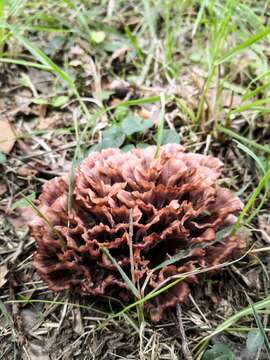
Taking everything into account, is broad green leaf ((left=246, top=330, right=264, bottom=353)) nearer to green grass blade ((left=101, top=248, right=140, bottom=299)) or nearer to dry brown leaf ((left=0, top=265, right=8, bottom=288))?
green grass blade ((left=101, top=248, right=140, bottom=299))

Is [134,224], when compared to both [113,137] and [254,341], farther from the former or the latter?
[113,137]

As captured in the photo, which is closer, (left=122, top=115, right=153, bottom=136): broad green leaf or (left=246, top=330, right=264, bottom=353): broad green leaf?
(left=246, top=330, right=264, bottom=353): broad green leaf

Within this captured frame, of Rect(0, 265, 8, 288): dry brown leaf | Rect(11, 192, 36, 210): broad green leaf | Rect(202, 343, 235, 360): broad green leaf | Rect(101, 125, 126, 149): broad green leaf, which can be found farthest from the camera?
Rect(101, 125, 126, 149): broad green leaf

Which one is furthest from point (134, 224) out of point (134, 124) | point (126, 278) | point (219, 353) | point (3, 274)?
point (134, 124)

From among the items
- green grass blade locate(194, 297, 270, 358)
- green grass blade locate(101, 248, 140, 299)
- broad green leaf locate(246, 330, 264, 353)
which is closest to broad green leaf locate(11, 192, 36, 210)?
green grass blade locate(101, 248, 140, 299)

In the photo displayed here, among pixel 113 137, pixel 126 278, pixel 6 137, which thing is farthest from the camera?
pixel 6 137

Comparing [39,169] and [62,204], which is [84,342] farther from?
[39,169]
